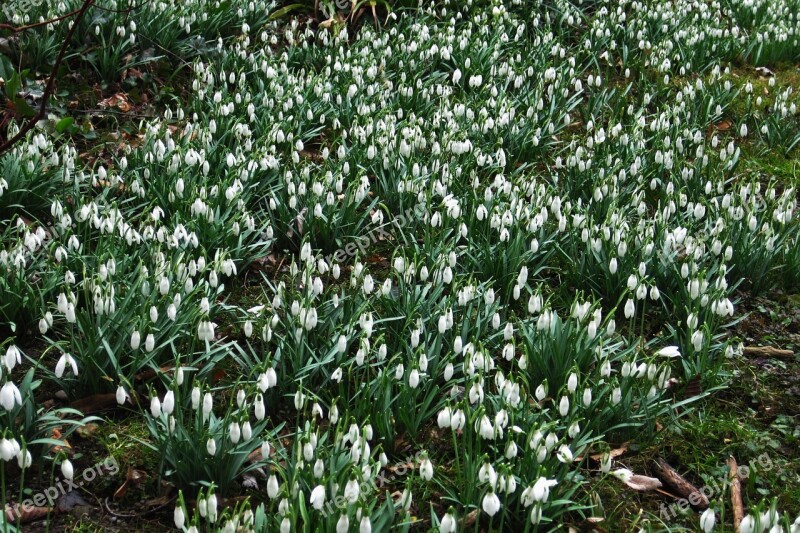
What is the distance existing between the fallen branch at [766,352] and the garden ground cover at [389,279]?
0.03 meters

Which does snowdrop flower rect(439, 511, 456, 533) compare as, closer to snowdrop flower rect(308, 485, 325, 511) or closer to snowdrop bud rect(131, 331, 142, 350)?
snowdrop flower rect(308, 485, 325, 511)

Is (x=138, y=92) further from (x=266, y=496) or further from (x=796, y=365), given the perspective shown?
(x=796, y=365)

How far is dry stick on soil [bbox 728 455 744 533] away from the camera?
280 centimetres

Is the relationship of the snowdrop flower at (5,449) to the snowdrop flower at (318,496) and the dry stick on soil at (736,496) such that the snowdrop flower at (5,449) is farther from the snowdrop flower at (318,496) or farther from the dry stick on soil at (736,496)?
the dry stick on soil at (736,496)

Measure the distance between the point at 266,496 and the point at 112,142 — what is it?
10.5ft

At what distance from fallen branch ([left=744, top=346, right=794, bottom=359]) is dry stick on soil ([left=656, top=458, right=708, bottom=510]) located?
998 millimetres

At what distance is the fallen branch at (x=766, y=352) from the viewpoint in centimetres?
382

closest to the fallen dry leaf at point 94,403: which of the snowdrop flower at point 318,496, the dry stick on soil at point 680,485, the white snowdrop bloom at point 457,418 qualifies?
the snowdrop flower at point 318,496

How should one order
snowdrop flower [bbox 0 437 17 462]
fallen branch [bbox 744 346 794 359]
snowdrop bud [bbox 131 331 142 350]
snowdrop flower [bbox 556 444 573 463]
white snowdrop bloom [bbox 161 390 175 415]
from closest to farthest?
snowdrop flower [bbox 0 437 17 462] → snowdrop flower [bbox 556 444 573 463] → white snowdrop bloom [bbox 161 390 175 415] → snowdrop bud [bbox 131 331 142 350] → fallen branch [bbox 744 346 794 359]

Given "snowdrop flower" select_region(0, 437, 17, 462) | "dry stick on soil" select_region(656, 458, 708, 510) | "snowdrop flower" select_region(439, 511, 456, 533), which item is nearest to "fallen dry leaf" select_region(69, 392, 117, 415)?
"snowdrop flower" select_region(0, 437, 17, 462)

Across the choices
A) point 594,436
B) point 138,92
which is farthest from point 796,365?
point 138,92

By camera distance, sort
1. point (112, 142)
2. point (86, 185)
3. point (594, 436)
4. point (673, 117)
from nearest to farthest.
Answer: point (594, 436), point (86, 185), point (112, 142), point (673, 117)

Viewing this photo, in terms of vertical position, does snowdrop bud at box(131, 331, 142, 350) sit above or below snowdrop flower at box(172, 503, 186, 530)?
above

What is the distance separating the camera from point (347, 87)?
582 cm
